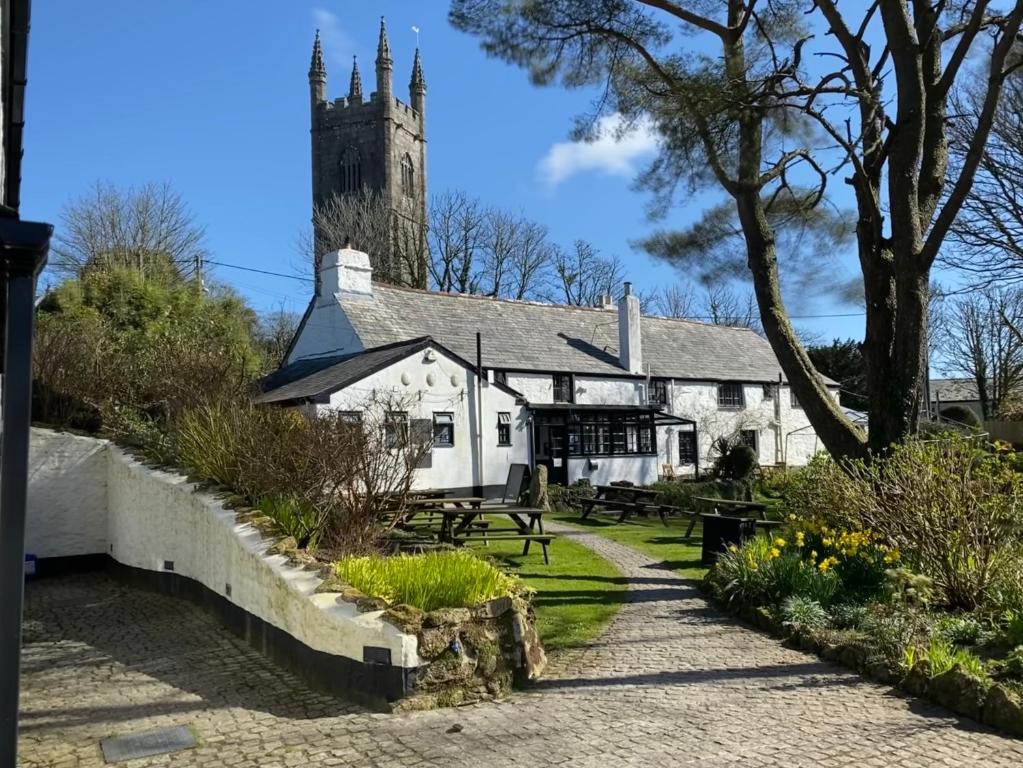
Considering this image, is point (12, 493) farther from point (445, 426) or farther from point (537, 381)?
point (537, 381)

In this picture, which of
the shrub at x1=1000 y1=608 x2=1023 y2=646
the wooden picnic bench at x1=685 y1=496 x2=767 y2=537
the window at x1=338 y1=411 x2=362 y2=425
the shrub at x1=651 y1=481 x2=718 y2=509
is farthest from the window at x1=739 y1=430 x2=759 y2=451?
the shrub at x1=1000 y1=608 x2=1023 y2=646

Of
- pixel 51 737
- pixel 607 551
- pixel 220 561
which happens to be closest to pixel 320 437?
pixel 220 561

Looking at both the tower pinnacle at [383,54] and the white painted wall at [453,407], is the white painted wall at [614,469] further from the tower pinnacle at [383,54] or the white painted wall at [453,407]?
the tower pinnacle at [383,54]

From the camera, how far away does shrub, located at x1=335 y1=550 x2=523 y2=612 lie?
5816mm

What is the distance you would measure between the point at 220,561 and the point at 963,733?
6622 mm

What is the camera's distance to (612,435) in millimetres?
27438

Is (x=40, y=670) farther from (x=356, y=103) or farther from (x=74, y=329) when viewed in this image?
(x=356, y=103)

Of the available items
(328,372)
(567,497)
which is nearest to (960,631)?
(567,497)

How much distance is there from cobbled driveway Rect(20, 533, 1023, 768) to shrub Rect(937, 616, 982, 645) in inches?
38.7

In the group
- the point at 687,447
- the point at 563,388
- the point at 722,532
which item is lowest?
the point at 722,532

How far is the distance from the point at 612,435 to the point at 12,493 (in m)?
24.7

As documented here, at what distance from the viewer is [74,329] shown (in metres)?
15.6

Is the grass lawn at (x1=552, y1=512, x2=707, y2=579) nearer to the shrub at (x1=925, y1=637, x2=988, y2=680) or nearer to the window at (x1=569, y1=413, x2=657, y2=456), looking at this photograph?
the shrub at (x1=925, y1=637, x2=988, y2=680)

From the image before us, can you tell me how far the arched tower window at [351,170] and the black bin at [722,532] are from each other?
54.3 meters
